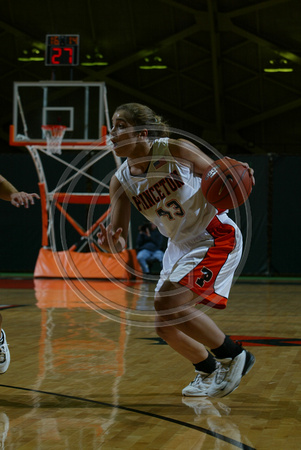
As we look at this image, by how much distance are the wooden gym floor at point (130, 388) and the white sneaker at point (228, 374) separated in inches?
3.0

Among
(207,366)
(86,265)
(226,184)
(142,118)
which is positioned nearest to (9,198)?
(142,118)

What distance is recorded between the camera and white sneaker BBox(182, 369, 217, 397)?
154 inches

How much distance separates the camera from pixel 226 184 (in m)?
3.58

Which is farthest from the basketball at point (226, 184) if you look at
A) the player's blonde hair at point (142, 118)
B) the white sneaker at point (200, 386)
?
the white sneaker at point (200, 386)

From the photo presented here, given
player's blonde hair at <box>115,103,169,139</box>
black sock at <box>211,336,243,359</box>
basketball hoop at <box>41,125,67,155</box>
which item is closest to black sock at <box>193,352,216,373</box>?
black sock at <box>211,336,243,359</box>

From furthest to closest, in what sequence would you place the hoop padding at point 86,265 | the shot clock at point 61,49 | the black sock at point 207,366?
1. the shot clock at point 61,49
2. the hoop padding at point 86,265
3. the black sock at point 207,366

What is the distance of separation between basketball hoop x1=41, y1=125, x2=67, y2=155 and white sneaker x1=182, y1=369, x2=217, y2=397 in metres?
9.12

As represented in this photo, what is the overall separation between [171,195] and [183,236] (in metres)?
0.27

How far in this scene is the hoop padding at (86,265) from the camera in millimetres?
12812

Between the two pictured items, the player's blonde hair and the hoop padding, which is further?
the hoop padding

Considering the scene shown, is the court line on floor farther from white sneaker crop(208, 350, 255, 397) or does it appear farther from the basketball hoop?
the basketball hoop

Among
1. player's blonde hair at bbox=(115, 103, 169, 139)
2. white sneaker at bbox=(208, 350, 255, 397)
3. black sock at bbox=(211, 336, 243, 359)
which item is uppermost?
player's blonde hair at bbox=(115, 103, 169, 139)

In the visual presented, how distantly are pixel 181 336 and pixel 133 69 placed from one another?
1966cm

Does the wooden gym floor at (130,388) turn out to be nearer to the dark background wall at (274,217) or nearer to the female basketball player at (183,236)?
the female basketball player at (183,236)
